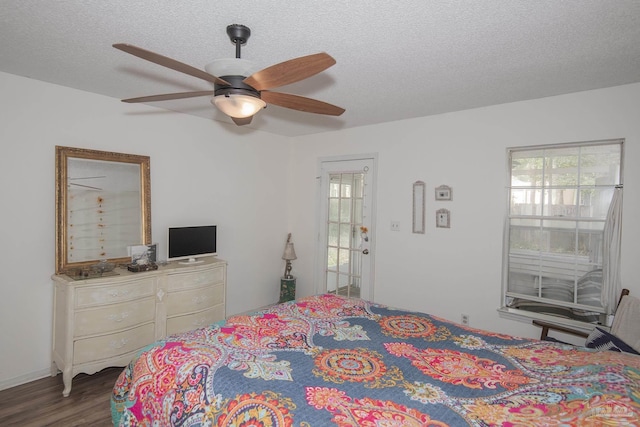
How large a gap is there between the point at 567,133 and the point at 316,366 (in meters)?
2.90

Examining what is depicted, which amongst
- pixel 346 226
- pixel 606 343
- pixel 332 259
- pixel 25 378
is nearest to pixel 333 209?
pixel 346 226

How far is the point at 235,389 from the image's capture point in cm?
139

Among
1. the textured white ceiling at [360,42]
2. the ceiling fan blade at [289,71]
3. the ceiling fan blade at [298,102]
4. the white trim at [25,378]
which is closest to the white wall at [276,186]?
the white trim at [25,378]

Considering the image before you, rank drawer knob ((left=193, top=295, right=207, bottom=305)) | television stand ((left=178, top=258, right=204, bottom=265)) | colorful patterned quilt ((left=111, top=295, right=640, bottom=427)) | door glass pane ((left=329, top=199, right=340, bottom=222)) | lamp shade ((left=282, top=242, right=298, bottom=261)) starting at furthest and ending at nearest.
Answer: lamp shade ((left=282, top=242, right=298, bottom=261)) → door glass pane ((left=329, top=199, right=340, bottom=222)) → television stand ((left=178, top=258, right=204, bottom=265)) → drawer knob ((left=193, top=295, right=207, bottom=305)) → colorful patterned quilt ((left=111, top=295, right=640, bottom=427))

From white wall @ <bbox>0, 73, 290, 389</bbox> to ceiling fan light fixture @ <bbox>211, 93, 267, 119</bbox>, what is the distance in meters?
2.07

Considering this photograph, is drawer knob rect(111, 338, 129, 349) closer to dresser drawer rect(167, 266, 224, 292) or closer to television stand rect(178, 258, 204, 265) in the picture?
dresser drawer rect(167, 266, 224, 292)

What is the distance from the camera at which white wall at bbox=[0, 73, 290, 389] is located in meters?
2.67

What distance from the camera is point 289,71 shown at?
59.7 inches

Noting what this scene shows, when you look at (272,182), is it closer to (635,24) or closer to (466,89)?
(466,89)

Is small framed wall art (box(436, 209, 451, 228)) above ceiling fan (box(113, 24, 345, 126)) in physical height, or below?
below

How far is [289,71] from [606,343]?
2706mm

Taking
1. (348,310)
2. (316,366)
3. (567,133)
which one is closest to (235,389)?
(316,366)

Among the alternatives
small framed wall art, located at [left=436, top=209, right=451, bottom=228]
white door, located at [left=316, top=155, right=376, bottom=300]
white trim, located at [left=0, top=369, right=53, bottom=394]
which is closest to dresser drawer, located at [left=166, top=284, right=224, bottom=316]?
white trim, located at [left=0, top=369, right=53, bottom=394]

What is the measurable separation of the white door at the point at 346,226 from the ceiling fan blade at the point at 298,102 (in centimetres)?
217
